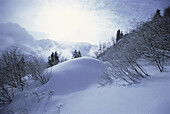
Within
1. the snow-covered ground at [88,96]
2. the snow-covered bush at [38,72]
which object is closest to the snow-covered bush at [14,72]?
the snow-covered bush at [38,72]

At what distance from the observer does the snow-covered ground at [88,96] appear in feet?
6.33

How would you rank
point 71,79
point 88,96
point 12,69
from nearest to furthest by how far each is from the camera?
point 88,96 → point 71,79 → point 12,69

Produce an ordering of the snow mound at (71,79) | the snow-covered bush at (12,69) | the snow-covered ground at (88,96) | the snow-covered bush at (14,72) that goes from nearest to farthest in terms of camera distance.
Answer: the snow-covered ground at (88,96)
the snow mound at (71,79)
the snow-covered bush at (14,72)
the snow-covered bush at (12,69)

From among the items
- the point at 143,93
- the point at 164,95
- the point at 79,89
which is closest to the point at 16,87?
the point at 79,89

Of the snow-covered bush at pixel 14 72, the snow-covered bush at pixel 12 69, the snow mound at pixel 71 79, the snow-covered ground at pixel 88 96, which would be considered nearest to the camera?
the snow-covered ground at pixel 88 96

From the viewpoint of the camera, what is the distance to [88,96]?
12.6 ft

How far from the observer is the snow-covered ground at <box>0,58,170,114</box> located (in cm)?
193

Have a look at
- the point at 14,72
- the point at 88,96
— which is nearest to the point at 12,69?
the point at 14,72

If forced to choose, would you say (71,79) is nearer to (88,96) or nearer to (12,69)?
(88,96)

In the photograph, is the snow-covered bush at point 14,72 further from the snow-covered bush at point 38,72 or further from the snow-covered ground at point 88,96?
the snow-covered ground at point 88,96

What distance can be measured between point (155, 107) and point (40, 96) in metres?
5.77

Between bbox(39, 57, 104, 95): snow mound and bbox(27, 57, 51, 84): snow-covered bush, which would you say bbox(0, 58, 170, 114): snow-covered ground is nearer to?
bbox(39, 57, 104, 95): snow mound

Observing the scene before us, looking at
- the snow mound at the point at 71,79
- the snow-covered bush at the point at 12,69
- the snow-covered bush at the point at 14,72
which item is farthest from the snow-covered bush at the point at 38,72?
the snow-covered bush at the point at 12,69

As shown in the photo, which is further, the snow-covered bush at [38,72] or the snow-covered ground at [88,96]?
the snow-covered bush at [38,72]
